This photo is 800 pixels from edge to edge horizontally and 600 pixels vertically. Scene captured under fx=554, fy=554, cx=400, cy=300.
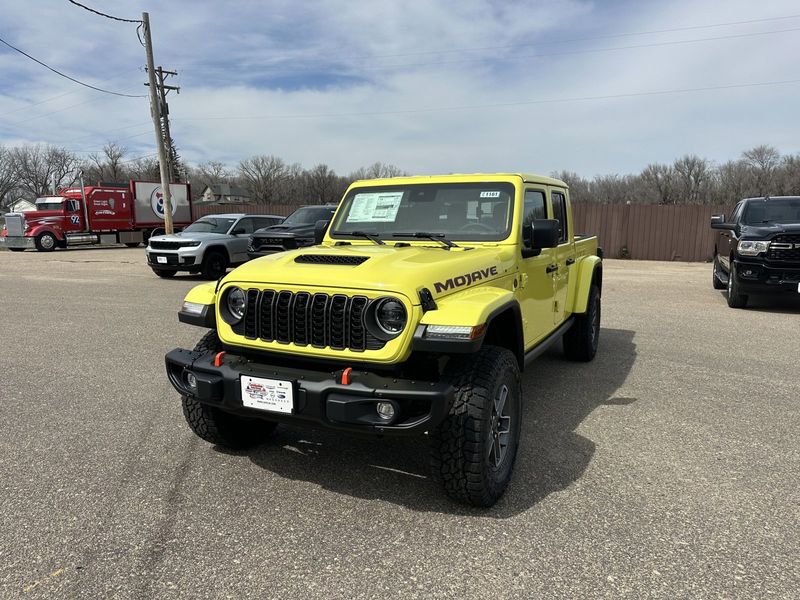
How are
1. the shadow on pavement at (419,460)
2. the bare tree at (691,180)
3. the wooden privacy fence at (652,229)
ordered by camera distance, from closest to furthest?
the shadow on pavement at (419,460) → the wooden privacy fence at (652,229) → the bare tree at (691,180)

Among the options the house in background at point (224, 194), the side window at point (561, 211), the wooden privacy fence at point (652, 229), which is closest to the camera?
the side window at point (561, 211)

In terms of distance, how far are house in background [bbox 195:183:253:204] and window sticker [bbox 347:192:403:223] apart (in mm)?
87826

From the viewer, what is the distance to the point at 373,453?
3559 millimetres

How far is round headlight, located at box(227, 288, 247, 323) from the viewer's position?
10.3 ft

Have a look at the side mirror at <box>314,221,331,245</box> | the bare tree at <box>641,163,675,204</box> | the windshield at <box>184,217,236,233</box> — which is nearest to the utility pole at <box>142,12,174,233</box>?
the windshield at <box>184,217,236,233</box>

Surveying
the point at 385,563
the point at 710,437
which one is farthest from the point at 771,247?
the point at 385,563

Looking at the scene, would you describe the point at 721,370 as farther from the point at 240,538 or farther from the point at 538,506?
the point at 240,538

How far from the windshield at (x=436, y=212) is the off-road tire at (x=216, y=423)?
142cm

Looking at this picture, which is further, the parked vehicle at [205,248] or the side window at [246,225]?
the side window at [246,225]

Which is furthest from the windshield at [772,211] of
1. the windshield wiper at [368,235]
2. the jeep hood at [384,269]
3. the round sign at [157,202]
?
the round sign at [157,202]

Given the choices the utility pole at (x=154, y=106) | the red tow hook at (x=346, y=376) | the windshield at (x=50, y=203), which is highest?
the utility pole at (x=154, y=106)

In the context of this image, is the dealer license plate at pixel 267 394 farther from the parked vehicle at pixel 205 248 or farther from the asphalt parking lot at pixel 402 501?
the parked vehicle at pixel 205 248

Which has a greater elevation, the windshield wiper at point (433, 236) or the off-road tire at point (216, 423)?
the windshield wiper at point (433, 236)

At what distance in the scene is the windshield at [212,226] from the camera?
14.1m
